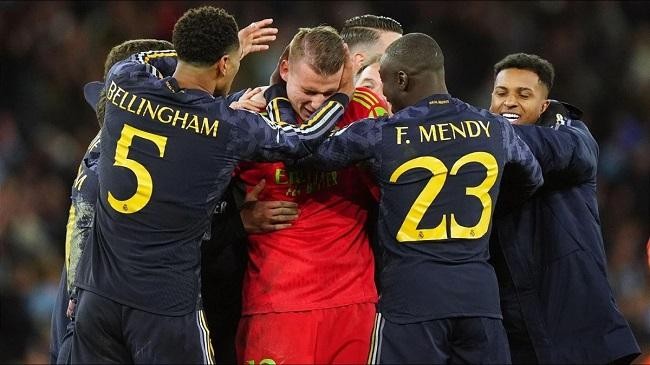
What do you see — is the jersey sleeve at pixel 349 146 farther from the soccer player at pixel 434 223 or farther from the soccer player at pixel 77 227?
the soccer player at pixel 77 227

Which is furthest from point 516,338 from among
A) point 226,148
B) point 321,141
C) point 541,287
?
point 226,148

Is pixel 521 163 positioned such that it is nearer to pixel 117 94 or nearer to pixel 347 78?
pixel 347 78

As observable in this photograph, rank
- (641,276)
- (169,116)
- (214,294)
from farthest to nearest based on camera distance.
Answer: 1. (641,276)
2. (214,294)
3. (169,116)

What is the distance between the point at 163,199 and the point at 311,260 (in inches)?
30.0

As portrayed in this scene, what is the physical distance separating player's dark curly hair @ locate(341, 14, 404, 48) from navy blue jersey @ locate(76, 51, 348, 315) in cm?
205

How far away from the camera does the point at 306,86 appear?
4.73 meters

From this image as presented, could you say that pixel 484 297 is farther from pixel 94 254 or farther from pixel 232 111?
pixel 94 254

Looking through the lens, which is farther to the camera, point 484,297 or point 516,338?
point 516,338

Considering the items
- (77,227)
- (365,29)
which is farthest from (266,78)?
(77,227)

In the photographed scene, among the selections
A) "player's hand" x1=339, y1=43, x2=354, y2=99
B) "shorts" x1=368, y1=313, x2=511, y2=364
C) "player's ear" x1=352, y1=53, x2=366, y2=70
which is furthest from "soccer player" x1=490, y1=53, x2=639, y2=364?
"player's ear" x1=352, y1=53, x2=366, y2=70

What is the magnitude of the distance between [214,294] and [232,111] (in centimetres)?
135

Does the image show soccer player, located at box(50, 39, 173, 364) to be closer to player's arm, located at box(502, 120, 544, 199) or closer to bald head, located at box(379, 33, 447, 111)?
bald head, located at box(379, 33, 447, 111)

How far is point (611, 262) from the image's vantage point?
10.2 m

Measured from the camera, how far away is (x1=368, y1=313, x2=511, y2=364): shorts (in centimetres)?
438
